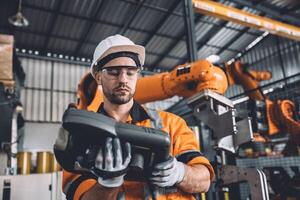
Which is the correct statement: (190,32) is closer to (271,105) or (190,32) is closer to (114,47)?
(271,105)

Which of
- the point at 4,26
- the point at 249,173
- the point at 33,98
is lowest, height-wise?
the point at 249,173

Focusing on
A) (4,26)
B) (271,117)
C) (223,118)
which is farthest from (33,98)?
(223,118)

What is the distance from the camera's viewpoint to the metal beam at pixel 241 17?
4965mm

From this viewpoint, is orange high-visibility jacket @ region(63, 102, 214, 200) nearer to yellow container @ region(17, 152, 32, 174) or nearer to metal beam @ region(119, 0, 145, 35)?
yellow container @ region(17, 152, 32, 174)

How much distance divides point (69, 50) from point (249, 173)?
9.83 meters

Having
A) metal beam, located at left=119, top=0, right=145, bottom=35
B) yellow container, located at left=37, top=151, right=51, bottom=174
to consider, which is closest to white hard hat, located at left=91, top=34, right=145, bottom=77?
yellow container, located at left=37, top=151, right=51, bottom=174

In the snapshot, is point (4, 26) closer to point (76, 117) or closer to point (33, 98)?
point (33, 98)

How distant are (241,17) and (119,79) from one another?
520 centimetres

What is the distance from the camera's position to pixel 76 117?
98cm

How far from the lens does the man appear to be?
4.11 feet

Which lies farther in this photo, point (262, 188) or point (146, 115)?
point (262, 188)

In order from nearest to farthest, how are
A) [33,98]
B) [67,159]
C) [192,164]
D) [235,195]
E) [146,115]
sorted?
[67,159] < [192,164] < [146,115] < [235,195] < [33,98]

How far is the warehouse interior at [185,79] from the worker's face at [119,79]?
2.82ft

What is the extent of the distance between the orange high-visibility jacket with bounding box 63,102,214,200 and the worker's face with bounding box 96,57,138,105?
0.49 feet
